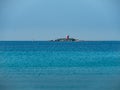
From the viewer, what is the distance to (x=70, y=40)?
76625mm

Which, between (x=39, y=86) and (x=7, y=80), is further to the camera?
(x=7, y=80)

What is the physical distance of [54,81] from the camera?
18281 millimetres

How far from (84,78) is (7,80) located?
10.3 feet

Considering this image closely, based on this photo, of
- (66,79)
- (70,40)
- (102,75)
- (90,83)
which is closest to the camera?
(90,83)

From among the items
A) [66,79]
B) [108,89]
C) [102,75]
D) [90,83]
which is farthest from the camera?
[102,75]

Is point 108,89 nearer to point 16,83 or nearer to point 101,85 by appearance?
point 101,85

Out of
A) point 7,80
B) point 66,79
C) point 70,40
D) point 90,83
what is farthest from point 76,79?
point 70,40

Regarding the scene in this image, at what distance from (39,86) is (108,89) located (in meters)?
2.57

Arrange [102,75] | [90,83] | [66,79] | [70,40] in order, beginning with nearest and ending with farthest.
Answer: [90,83] → [66,79] → [102,75] → [70,40]

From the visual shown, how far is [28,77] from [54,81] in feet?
6.48

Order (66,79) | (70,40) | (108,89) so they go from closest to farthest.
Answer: (108,89), (66,79), (70,40)

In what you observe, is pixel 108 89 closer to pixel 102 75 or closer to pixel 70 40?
pixel 102 75

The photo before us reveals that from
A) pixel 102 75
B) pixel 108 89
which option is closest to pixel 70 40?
pixel 102 75

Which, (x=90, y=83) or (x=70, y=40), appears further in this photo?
(x=70, y=40)
